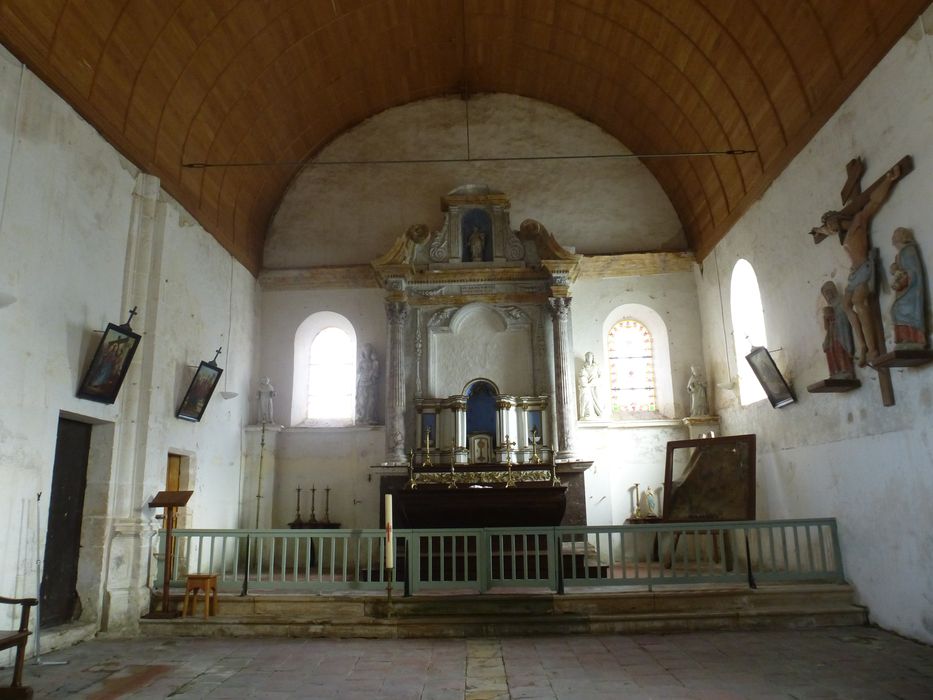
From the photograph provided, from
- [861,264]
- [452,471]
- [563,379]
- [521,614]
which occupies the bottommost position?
[521,614]

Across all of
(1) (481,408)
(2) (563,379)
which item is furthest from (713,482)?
(1) (481,408)

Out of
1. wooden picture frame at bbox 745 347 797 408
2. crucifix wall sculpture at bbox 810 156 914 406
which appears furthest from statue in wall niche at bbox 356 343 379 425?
crucifix wall sculpture at bbox 810 156 914 406

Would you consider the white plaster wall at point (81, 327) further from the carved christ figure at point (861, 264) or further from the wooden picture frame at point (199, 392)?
the carved christ figure at point (861, 264)

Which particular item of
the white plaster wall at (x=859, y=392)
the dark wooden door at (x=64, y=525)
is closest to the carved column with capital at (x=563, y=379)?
the white plaster wall at (x=859, y=392)

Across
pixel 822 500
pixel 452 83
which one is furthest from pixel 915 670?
pixel 452 83

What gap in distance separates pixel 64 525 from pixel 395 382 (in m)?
6.31

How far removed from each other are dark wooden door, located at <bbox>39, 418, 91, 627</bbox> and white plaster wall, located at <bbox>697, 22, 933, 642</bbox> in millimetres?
9397

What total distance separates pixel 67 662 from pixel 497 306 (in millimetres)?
9255

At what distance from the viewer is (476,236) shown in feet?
47.1

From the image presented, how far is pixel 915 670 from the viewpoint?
21.0 ft

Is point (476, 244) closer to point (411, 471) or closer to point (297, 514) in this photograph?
point (411, 471)

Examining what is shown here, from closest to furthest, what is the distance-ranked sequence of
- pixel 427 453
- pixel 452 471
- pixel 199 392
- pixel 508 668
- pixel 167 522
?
pixel 508 668 < pixel 167 522 < pixel 199 392 < pixel 452 471 < pixel 427 453

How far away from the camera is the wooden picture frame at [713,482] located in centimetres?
1104

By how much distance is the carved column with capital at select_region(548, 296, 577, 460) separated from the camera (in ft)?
43.0
